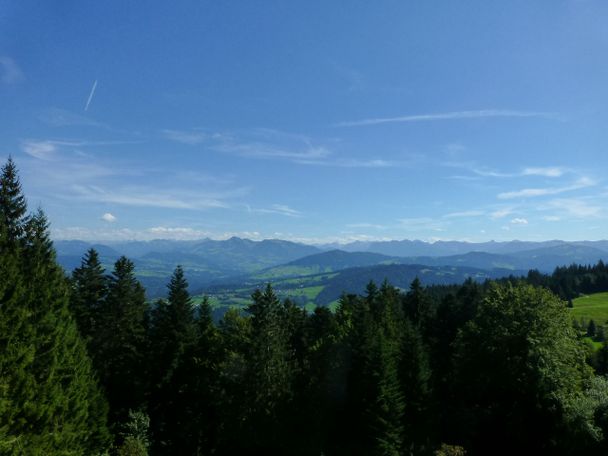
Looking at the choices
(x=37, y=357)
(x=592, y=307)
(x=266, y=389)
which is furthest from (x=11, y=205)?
(x=592, y=307)

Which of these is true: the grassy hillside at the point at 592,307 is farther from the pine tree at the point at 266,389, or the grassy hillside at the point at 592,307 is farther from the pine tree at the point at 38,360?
the pine tree at the point at 38,360

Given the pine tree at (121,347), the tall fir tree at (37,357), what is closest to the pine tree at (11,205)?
the tall fir tree at (37,357)

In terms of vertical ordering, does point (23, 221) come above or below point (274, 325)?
above

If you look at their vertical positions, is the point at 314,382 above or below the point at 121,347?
below

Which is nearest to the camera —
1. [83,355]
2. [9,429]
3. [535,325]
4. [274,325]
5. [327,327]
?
[9,429]

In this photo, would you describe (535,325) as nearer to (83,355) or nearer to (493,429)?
(493,429)

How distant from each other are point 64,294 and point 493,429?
37786 mm

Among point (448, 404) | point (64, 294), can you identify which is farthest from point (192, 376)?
point (448, 404)

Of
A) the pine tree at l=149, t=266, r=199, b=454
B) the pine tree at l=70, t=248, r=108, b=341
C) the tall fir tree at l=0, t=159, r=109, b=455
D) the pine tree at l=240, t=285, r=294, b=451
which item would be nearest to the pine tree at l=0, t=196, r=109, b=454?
the tall fir tree at l=0, t=159, r=109, b=455

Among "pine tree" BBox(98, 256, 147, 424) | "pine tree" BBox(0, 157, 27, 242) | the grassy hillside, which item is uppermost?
"pine tree" BBox(0, 157, 27, 242)

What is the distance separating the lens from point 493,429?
36.6 metres

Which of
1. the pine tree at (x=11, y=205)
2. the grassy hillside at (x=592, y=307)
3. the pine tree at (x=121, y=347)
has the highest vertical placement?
the pine tree at (x=11, y=205)

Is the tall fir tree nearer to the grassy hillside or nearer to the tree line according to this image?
the tree line

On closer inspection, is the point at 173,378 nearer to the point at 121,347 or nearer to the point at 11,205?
the point at 121,347
